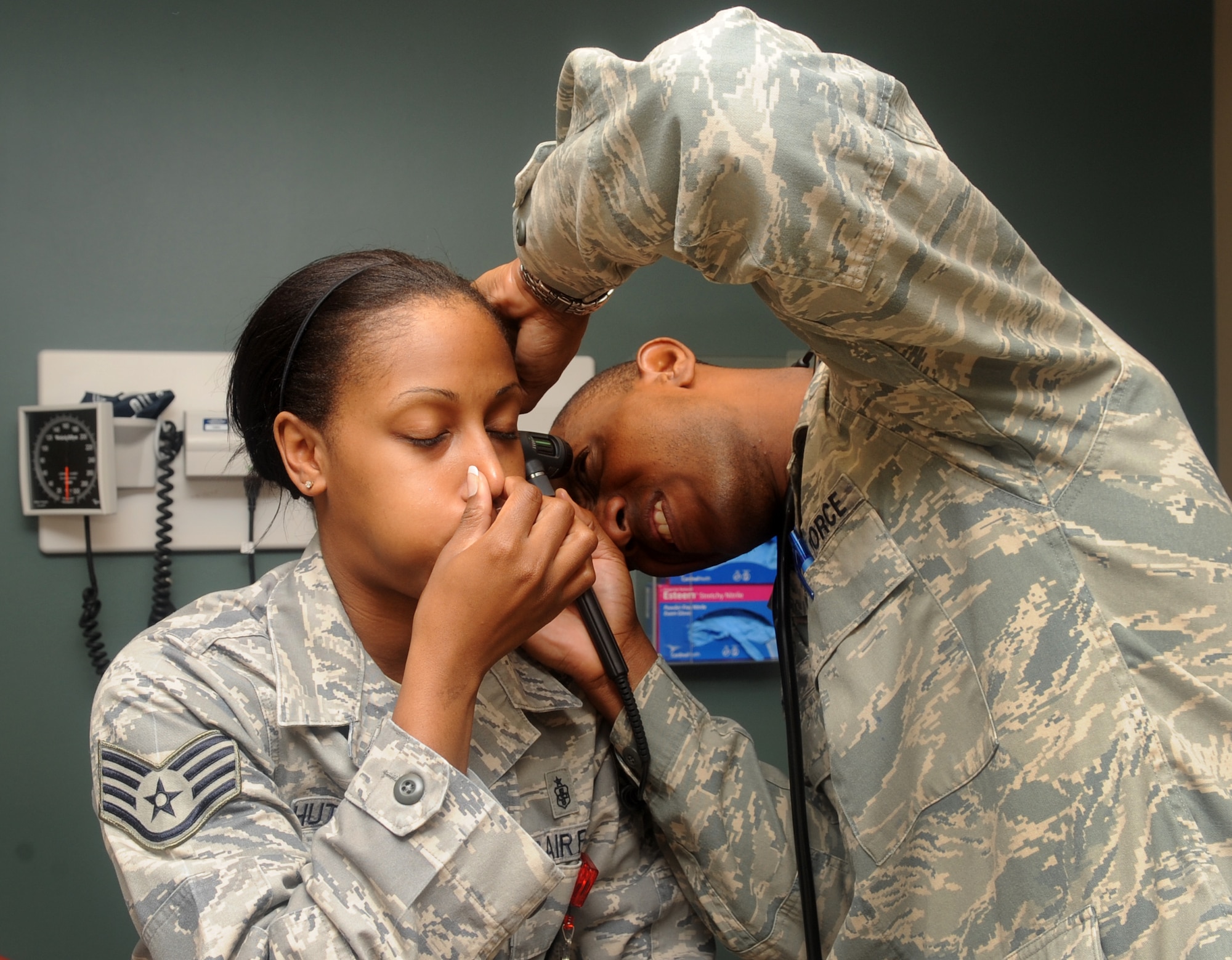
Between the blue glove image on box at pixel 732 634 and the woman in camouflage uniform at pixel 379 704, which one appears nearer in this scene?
the woman in camouflage uniform at pixel 379 704

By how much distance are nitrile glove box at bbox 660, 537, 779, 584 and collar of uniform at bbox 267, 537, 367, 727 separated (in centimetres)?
88

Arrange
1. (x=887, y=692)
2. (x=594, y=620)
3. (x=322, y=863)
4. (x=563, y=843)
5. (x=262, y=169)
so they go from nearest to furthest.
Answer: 1. (x=322, y=863)
2. (x=887, y=692)
3. (x=563, y=843)
4. (x=594, y=620)
5. (x=262, y=169)

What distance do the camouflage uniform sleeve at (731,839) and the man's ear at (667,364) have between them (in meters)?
0.51

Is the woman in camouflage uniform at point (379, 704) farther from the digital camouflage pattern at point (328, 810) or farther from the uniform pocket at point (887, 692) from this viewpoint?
the uniform pocket at point (887, 692)

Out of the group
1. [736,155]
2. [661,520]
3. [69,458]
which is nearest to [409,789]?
[736,155]

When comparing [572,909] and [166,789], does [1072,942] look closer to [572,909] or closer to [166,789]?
[572,909]

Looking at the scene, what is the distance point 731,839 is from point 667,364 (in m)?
0.71

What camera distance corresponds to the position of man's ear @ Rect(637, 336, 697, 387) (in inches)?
52.6

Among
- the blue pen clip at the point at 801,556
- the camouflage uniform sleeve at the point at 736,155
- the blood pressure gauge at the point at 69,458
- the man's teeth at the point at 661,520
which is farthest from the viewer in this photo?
the blood pressure gauge at the point at 69,458

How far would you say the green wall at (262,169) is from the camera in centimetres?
157

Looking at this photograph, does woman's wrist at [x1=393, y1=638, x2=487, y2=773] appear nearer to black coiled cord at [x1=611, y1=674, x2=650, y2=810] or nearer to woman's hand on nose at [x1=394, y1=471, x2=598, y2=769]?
woman's hand on nose at [x1=394, y1=471, x2=598, y2=769]

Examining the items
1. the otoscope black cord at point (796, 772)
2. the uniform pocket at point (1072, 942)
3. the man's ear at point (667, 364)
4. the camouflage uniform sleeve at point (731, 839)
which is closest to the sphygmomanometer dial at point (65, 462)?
the man's ear at point (667, 364)

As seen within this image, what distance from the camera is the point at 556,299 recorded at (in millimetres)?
1046

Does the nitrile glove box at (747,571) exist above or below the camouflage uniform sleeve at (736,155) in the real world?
below
